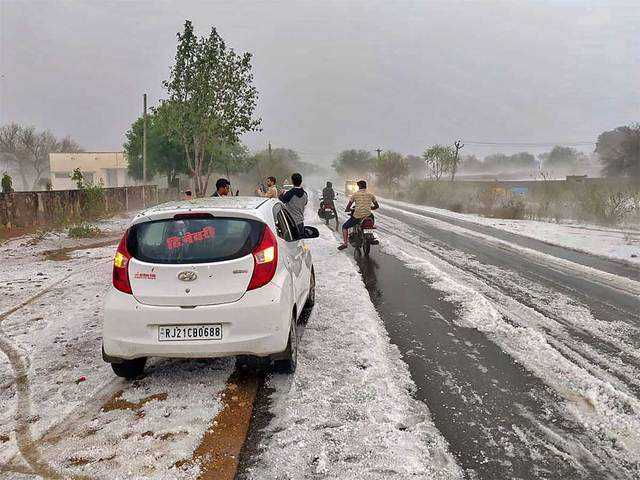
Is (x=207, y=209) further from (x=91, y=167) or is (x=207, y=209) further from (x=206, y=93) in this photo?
(x=91, y=167)

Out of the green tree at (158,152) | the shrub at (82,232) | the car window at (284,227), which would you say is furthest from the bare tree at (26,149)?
the car window at (284,227)

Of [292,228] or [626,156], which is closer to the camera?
[292,228]

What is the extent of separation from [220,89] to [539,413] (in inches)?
843

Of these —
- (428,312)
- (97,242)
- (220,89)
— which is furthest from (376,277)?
(220,89)

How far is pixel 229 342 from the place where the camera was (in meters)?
3.91

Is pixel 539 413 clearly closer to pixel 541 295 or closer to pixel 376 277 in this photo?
pixel 541 295

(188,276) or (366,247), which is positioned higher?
(188,276)

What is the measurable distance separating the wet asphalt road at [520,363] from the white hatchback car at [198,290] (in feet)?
5.33

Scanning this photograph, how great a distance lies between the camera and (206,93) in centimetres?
2153

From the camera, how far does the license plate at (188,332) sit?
3914mm

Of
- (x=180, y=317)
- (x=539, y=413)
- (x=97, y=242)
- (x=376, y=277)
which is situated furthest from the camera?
(x=97, y=242)

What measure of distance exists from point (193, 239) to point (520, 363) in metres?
3.54

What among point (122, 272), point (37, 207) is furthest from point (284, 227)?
point (37, 207)

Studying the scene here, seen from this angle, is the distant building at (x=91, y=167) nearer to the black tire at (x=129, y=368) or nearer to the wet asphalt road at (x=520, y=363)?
the wet asphalt road at (x=520, y=363)
